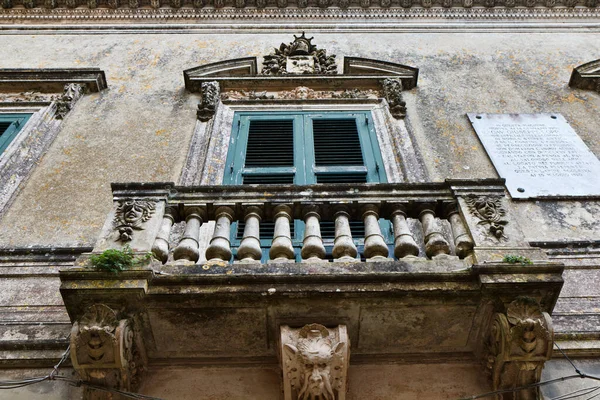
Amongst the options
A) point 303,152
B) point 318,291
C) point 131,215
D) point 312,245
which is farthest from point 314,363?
point 303,152

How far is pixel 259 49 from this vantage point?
30.8 feet

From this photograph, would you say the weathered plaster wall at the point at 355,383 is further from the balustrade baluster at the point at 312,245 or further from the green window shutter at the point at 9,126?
the green window shutter at the point at 9,126

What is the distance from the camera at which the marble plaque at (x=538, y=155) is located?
6094mm

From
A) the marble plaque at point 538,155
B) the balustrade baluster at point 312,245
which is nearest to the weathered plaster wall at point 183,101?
the marble plaque at point 538,155

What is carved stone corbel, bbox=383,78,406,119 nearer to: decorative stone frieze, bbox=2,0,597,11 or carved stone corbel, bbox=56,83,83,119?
decorative stone frieze, bbox=2,0,597,11

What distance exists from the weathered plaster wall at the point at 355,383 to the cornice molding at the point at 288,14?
7.73m

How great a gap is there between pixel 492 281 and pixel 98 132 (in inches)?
208

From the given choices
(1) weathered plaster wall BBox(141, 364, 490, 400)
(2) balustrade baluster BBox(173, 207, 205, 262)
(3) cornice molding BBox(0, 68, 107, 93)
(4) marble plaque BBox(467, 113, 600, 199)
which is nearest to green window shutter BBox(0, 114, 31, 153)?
(3) cornice molding BBox(0, 68, 107, 93)

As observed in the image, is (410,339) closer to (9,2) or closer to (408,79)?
(408,79)

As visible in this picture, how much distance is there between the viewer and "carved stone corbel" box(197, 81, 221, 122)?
7.33 meters

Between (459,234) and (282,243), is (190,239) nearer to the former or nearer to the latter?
(282,243)

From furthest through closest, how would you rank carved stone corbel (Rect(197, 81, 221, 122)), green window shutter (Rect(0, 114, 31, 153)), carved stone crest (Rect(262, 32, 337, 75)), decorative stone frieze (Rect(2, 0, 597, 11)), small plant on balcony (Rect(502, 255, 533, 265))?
decorative stone frieze (Rect(2, 0, 597, 11))
carved stone crest (Rect(262, 32, 337, 75))
carved stone corbel (Rect(197, 81, 221, 122))
green window shutter (Rect(0, 114, 31, 153))
small plant on balcony (Rect(502, 255, 533, 265))

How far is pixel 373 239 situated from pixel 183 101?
4560 mm

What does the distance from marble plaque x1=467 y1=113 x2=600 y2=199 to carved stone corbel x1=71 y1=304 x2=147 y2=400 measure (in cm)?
419
